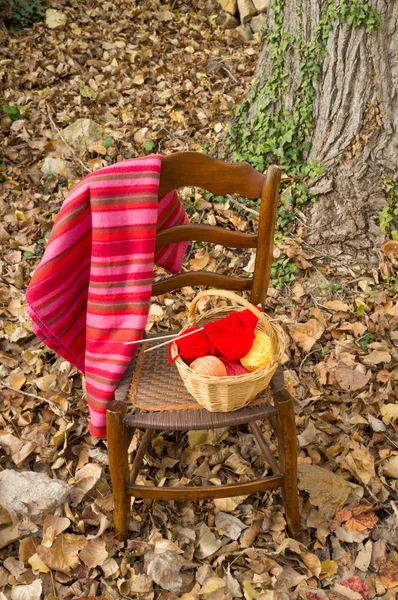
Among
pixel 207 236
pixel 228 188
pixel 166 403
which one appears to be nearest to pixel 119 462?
pixel 166 403

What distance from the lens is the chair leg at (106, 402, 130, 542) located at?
1577 millimetres

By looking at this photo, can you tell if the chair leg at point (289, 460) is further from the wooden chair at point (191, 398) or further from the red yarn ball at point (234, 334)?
the red yarn ball at point (234, 334)

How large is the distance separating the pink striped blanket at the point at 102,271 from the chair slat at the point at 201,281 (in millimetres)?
177

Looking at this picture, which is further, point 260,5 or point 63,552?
point 260,5

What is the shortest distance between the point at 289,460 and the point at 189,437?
0.62m

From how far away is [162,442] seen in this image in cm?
222

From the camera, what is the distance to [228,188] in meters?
1.70

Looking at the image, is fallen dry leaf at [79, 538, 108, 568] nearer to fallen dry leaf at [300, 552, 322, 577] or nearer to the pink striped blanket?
the pink striped blanket

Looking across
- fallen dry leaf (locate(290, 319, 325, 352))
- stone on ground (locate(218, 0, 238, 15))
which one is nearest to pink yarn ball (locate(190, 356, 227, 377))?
fallen dry leaf (locate(290, 319, 325, 352))

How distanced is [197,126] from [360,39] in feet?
4.09

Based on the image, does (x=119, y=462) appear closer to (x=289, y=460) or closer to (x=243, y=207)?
(x=289, y=460)

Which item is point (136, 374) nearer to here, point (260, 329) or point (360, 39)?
point (260, 329)

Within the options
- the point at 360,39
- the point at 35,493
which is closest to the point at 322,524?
the point at 35,493

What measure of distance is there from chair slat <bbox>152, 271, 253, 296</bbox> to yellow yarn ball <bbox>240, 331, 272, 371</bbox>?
351 millimetres
